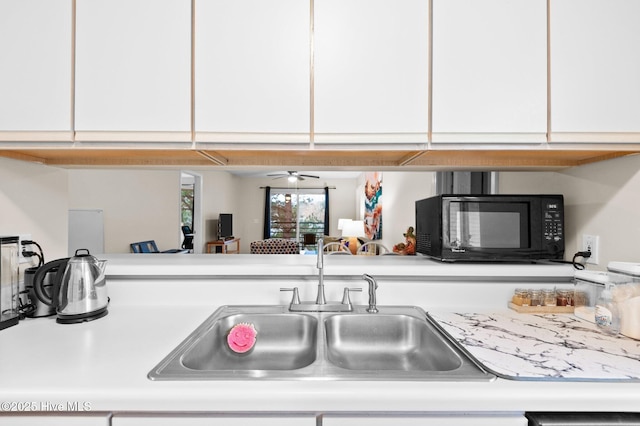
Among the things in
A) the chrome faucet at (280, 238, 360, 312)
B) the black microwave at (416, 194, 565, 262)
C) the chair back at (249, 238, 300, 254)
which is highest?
the black microwave at (416, 194, 565, 262)

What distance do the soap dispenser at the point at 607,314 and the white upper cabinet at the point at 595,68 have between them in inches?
20.7

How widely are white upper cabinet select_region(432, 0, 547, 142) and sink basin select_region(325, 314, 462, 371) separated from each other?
28.8 inches

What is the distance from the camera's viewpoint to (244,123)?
1130 millimetres

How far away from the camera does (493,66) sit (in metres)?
1.12

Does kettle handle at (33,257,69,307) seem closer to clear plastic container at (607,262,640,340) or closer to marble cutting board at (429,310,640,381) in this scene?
marble cutting board at (429,310,640,381)

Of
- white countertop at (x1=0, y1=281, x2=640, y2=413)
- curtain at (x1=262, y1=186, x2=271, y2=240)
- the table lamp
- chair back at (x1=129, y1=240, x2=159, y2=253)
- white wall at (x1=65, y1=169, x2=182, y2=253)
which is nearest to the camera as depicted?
white countertop at (x1=0, y1=281, x2=640, y2=413)

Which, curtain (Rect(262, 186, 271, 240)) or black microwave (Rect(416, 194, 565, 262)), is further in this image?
curtain (Rect(262, 186, 271, 240))

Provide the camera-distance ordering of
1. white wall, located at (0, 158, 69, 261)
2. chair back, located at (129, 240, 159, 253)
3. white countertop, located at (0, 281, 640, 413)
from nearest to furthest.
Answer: white countertop, located at (0, 281, 640, 413) < white wall, located at (0, 158, 69, 261) < chair back, located at (129, 240, 159, 253)

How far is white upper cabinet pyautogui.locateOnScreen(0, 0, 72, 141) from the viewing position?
3.59 ft

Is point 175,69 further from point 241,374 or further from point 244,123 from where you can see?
point 241,374

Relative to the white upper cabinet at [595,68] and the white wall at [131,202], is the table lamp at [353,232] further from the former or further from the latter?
the white upper cabinet at [595,68]

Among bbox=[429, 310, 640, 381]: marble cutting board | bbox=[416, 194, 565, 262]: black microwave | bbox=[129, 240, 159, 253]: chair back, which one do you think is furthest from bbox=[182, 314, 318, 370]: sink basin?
bbox=[129, 240, 159, 253]: chair back

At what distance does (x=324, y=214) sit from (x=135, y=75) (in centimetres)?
829

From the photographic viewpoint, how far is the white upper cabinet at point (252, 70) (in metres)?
1.12
